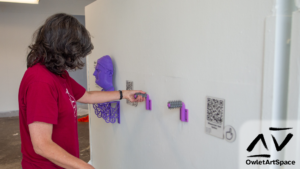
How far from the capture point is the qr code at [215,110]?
1317mm

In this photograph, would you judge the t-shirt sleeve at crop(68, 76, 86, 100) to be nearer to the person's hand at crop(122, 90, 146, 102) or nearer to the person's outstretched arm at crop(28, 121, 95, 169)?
the person's hand at crop(122, 90, 146, 102)

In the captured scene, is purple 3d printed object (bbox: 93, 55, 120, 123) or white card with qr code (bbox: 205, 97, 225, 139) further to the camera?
purple 3d printed object (bbox: 93, 55, 120, 123)

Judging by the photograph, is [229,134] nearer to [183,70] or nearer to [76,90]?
[183,70]

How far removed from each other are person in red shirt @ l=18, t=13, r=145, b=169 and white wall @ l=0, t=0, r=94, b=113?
5280mm

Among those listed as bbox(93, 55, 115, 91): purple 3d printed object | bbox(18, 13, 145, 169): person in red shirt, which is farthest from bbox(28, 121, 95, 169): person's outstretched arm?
bbox(93, 55, 115, 91): purple 3d printed object

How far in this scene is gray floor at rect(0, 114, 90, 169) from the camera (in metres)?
3.79

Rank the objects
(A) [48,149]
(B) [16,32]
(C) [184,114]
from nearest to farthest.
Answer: (A) [48,149], (C) [184,114], (B) [16,32]

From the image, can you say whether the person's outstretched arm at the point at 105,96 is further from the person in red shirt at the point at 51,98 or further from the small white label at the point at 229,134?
the small white label at the point at 229,134

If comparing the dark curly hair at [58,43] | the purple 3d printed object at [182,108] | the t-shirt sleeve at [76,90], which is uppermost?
the dark curly hair at [58,43]

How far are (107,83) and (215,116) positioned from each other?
1345 mm

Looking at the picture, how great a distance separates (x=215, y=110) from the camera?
53.6 inches

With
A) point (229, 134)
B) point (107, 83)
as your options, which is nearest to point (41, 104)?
point (229, 134)

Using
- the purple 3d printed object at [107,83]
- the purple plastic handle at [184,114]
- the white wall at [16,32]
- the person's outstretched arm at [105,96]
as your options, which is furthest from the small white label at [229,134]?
the white wall at [16,32]

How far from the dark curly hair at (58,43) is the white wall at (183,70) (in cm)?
63
